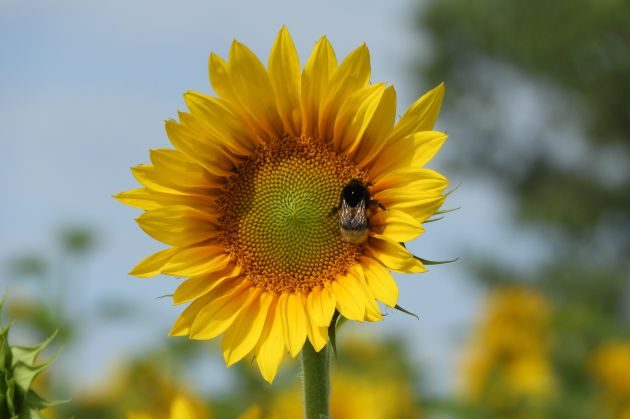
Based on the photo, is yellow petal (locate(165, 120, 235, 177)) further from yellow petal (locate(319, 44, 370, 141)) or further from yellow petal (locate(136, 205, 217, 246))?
yellow petal (locate(319, 44, 370, 141))

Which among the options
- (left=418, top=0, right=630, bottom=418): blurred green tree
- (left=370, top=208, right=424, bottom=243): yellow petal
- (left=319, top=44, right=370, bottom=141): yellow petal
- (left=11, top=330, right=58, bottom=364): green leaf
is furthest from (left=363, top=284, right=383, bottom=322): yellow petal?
(left=418, top=0, right=630, bottom=418): blurred green tree

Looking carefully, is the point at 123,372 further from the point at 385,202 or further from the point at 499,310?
the point at 385,202

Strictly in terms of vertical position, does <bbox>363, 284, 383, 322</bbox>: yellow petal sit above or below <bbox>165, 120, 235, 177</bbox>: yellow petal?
below

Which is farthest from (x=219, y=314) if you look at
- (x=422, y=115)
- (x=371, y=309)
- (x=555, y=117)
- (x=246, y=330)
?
(x=555, y=117)

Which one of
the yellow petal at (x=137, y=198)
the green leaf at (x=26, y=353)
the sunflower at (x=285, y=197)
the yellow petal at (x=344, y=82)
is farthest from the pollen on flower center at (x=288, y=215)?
the green leaf at (x=26, y=353)

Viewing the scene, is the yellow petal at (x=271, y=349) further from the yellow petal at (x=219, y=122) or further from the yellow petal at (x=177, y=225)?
the yellow petal at (x=219, y=122)
